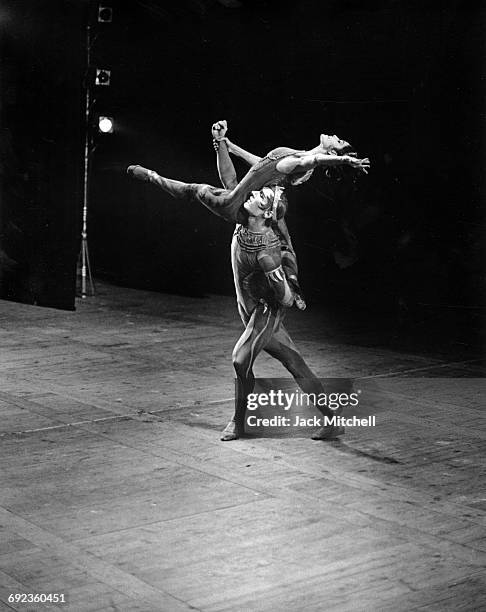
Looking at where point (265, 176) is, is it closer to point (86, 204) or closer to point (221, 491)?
point (221, 491)

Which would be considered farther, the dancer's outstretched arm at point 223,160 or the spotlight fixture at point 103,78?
the spotlight fixture at point 103,78

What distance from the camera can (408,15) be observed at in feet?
41.1

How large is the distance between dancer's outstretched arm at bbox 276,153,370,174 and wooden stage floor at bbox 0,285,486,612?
1.98 metres

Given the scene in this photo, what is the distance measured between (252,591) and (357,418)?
11.8ft

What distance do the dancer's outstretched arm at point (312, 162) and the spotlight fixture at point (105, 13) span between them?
8.02 meters

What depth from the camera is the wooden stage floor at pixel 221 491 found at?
5672 millimetres

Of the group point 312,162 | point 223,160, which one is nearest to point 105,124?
point 223,160

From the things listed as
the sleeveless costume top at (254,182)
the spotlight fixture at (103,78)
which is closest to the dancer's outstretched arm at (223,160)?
the sleeveless costume top at (254,182)

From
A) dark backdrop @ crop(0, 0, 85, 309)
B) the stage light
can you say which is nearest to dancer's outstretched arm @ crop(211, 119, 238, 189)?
dark backdrop @ crop(0, 0, 85, 309)

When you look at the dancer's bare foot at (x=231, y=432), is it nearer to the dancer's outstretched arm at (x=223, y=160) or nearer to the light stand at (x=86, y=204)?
the dancer's outstretched arm at (x=223, y=160)

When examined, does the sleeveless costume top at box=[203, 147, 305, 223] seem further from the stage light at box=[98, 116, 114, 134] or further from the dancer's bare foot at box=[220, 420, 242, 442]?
the stage light at box=[98, 116, 114, 134]

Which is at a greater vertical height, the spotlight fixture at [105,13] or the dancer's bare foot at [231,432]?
the spotlight fixture at [105,13]

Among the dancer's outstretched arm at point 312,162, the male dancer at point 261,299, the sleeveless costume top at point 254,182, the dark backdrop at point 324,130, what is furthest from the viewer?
the dark backdrop at point 324,130

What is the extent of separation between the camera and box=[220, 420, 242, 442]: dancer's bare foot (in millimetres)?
8383
